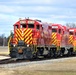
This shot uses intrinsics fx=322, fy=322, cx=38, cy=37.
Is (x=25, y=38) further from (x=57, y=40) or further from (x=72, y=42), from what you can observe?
(x=72, y=42)

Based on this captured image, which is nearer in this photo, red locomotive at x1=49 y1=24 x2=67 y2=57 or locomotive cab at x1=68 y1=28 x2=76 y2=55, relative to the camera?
red locomotive at x1=49 y1=24 x2=67 y2=57

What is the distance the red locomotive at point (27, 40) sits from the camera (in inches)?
1159

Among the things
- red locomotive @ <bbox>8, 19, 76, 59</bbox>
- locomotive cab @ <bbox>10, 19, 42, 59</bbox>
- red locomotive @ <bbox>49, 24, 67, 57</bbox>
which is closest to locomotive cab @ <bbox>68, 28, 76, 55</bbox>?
red locomotive @ <bbox>49, 24, 67, 57</bbox>

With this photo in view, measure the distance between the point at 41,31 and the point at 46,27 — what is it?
2469 millimetres

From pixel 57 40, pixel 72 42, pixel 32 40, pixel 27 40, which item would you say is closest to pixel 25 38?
pixel 27 40

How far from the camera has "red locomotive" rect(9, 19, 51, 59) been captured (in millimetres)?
29438

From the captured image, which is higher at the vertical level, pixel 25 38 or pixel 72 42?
pixel 25 38

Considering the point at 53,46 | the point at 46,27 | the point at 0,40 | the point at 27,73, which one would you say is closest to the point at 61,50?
the point at 53,46

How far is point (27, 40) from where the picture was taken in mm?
30453

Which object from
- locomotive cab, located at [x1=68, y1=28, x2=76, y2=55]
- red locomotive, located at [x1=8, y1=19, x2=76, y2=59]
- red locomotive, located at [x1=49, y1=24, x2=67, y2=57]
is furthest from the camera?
locomotive cab, located at [x1=68, y1=28, x2=76, y2=55]

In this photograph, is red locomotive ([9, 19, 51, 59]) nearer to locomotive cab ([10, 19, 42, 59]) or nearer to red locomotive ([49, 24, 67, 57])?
locomotive cab ([10, 19, 42, 59])

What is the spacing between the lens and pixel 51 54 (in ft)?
116

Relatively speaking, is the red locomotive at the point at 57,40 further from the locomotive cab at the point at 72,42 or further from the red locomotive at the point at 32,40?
the locomotive cab at the point at 72,42

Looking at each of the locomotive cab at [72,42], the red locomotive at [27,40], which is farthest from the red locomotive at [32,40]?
the locomotive cab at [72,42]
